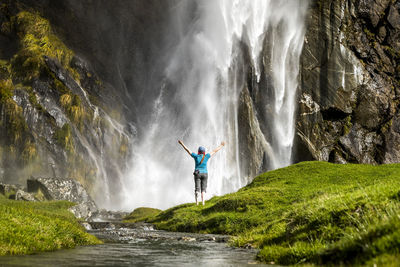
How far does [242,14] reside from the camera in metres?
66.8

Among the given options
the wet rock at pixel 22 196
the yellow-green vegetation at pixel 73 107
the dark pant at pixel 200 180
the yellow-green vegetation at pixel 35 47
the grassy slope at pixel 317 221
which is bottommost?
the grassy slope at pixel 317 221

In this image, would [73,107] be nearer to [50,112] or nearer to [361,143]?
[50,112]

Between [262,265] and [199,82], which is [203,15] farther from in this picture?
[262,265]

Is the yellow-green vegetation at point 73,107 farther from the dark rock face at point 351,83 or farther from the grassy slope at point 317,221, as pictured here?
the grassy slope at point 317,221

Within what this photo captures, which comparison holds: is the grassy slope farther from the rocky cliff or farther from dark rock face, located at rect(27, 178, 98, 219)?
the rocky cliff

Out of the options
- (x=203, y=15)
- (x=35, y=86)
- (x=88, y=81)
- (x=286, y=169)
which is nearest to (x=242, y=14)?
(x=203, y=15)

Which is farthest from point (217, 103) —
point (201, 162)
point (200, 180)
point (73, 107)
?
point (201, 162)

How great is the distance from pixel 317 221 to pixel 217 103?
5470 centimetres

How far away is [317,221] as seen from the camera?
7.64 meters

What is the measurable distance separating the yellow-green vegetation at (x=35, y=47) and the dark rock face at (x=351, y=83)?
39.4 m

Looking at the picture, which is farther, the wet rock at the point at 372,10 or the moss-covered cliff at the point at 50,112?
the wet rock at the point at 372,10

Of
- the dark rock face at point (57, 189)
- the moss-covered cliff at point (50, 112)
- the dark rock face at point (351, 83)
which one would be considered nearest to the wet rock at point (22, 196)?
the dark rock face at point (57, 189)

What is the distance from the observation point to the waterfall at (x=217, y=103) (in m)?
58.4

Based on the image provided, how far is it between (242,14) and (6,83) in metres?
39.5
